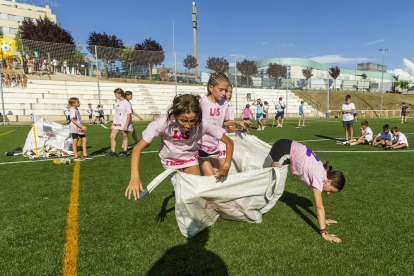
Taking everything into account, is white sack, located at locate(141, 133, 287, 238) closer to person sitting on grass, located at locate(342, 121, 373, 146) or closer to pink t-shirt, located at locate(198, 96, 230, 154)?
pink t-shirt, located at locate(198, 96, 230, 154)

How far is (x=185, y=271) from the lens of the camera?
259 cm

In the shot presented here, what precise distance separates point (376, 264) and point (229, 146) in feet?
6.15

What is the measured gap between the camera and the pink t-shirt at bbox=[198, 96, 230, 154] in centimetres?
404

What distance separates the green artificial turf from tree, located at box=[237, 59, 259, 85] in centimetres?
3113

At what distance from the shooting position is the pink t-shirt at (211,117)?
13.3 ft

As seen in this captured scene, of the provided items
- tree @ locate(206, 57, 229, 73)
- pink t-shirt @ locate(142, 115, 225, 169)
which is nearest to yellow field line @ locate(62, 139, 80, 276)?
pink t-shirt @ locate(142, 115, 225, 169)

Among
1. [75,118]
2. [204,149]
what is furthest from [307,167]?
[75,118]

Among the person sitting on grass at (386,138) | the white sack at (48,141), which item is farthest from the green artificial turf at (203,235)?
the person sitting on grass at (386,138)

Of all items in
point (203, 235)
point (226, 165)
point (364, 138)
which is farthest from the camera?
point (364, 138)

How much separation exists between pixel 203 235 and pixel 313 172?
153 cm

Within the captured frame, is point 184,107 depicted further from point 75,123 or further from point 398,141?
point 398,141

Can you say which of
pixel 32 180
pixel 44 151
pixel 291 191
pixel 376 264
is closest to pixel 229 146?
pixel 376 264

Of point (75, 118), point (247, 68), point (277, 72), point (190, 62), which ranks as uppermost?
point (190, 62)

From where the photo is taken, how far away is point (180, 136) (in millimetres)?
3225
